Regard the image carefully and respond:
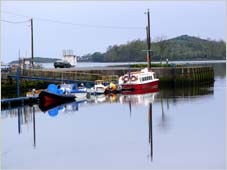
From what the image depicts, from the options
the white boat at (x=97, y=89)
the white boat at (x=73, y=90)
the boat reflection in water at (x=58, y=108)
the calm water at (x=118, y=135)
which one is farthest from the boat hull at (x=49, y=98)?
the white boat at (x=97, y=89)

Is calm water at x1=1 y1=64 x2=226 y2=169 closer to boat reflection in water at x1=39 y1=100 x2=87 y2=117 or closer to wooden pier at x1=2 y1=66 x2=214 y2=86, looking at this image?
boat reflection in water at x1=39 y1=100 x2=87 y2=117

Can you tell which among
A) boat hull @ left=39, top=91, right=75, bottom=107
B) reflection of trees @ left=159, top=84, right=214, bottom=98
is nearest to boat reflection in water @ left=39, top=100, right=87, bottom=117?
boat hull @ left=39, top=91, right=75, bottom=107

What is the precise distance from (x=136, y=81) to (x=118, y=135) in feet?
80.8

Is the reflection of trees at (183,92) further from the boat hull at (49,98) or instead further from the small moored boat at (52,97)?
the boat hull at (49,98)

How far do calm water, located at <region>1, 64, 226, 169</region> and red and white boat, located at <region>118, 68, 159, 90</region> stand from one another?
821 centimetres

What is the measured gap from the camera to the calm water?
19719 millimetres

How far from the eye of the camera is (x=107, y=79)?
5388 centimetres

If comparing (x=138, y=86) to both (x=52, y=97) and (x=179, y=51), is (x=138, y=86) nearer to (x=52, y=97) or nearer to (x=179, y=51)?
(x=52, y=97)

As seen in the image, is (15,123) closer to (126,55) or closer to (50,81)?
(50,81)

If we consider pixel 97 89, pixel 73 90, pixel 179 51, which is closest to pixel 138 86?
pixel 97 89

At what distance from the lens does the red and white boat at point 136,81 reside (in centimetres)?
4942

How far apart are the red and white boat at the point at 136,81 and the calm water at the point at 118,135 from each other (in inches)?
323

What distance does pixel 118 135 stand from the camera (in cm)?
2533

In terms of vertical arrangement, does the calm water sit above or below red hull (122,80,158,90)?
below
